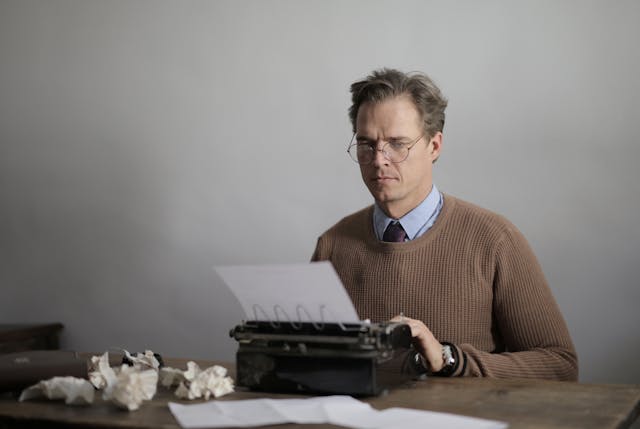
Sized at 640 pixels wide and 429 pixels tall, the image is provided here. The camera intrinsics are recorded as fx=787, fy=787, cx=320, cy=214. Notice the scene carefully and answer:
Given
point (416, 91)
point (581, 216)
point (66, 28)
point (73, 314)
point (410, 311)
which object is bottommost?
point (73, 314)

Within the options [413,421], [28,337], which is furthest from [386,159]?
[28,337]

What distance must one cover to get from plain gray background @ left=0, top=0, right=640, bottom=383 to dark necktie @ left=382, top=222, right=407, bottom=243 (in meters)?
0.72

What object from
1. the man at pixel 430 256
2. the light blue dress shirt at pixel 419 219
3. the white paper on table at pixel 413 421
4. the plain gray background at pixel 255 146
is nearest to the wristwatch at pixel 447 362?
the man at pixel 430 256

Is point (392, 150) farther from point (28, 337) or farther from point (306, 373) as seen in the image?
point (28, 337)

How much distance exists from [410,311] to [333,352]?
2.42 feet

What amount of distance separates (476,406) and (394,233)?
0.99 metres

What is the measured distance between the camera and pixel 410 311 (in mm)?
2490

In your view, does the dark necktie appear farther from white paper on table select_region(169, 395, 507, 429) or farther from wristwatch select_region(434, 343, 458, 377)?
white paper on table select_region(169, 395, 507, 429)

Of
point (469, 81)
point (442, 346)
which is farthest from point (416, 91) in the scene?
point (442, 346)

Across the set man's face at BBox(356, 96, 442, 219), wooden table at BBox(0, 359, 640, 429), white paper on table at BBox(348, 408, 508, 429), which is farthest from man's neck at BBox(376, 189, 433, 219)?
white paper on table at BBox(348, 408, 508, 429)

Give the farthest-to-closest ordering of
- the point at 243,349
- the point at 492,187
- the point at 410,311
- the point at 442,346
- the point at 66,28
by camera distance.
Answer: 1. the point at 66,28
2. the point at 492,187
3. the point at 410,311
4. the point at 442,346
5. the point at 243,349

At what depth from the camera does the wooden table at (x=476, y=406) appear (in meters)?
1.59

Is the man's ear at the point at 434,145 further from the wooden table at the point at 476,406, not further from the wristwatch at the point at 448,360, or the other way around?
the wooden table at the point at 476,406

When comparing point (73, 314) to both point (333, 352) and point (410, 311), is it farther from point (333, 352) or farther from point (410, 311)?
point (333, 352)
